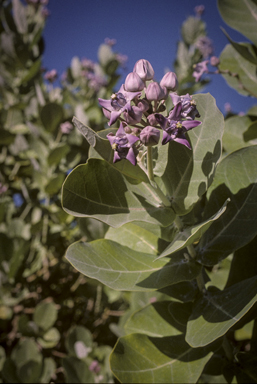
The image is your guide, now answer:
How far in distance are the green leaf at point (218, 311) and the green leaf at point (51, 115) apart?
1861 mm

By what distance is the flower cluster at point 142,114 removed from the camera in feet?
2.87

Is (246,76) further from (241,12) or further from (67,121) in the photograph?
(67,121)

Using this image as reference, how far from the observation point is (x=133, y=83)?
921 mm

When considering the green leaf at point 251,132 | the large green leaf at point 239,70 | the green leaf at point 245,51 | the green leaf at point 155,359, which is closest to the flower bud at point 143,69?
the green leaf at point 251,132

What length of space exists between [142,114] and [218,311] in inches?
29.7

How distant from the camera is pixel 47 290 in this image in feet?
9.57

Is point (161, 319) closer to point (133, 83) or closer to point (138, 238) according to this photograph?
point (138, 238)

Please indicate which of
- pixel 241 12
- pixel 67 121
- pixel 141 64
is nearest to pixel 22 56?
pixel 67 121

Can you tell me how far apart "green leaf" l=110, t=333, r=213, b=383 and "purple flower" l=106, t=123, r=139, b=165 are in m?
0.78

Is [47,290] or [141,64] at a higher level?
[141,64]

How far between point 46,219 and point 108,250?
159cm

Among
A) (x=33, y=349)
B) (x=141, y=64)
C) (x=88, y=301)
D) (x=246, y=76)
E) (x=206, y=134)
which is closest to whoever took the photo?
(x=141, y=64)

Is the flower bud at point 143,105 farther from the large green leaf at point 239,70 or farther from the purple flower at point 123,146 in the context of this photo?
the large green leaf at point 239,70

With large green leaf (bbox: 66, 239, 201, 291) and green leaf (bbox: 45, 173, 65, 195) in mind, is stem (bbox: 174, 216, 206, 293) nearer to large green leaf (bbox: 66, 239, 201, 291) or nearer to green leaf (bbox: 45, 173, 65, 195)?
large green leaf (bbox: 66, 239, 201, 291)
